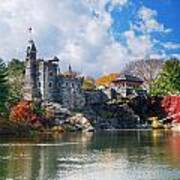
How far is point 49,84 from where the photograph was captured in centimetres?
10119

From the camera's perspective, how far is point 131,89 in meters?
115

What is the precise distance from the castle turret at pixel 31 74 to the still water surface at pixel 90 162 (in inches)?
1587

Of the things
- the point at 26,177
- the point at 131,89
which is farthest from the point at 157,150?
the point at 131,89

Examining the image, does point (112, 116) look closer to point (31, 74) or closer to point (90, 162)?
point (31, 74)

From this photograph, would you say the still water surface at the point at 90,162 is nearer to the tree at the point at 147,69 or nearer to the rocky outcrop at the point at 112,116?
the rocky outcrop at the point at 112,116

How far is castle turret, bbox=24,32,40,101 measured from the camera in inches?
3816

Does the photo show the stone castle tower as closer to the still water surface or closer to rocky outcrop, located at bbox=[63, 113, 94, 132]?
rocky outcrop, located at bbox=[63, 113, 94, 132]

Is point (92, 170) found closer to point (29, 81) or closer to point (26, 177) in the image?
point (26, 177)

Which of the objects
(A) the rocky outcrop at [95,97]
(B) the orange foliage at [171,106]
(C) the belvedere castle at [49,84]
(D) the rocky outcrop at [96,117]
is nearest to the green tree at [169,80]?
(B) the orange foliage at [171,106]

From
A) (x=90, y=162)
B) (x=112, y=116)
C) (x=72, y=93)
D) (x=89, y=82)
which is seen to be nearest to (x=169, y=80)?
(x=112, y=116)

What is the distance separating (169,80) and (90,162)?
76.5m

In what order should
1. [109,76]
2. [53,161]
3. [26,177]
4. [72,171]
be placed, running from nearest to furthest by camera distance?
[26,177]
[72,171]
[53,161]
[109,76]

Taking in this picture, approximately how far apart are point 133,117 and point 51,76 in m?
18.0

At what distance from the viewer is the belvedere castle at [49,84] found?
9762cm
